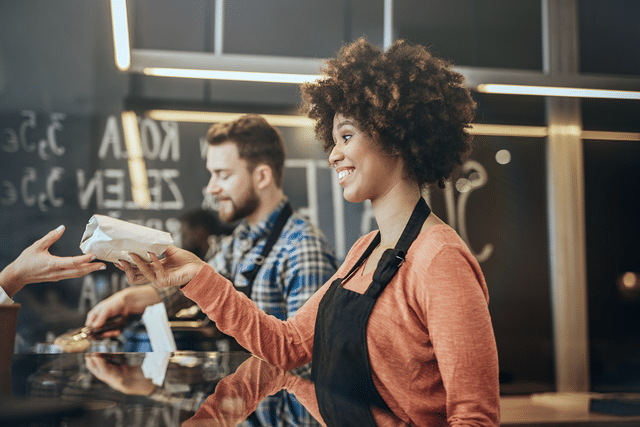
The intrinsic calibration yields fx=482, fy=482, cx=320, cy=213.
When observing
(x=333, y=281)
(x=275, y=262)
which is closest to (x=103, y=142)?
(x=275, y=262)

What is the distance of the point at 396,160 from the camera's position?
3.80ft

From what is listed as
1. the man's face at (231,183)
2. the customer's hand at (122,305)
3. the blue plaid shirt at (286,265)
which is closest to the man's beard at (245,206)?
the man's face at (231,183)

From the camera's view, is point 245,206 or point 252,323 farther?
point 245,206

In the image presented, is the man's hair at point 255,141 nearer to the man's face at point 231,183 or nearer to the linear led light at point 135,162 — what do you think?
the man's face at point 231,183

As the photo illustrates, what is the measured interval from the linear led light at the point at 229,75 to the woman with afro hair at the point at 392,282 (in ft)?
5.27

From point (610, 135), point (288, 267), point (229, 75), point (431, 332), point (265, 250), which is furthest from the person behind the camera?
point (610, 135)

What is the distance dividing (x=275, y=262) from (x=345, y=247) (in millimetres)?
875

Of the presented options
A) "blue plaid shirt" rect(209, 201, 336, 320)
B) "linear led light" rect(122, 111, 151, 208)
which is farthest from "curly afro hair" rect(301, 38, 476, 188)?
"linear led light" rect(122, 111, 151, 208)

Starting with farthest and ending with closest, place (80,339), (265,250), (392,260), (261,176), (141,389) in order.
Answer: (261,176) → (265,250) → (80,339) → (392,260) → (141,389)

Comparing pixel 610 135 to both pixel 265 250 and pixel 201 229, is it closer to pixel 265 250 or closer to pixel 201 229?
pixel 265 250

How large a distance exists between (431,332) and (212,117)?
2281mm

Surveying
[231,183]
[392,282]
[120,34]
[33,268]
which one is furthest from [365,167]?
[120,34]

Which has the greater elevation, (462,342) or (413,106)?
(413,106)

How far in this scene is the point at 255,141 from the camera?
2.48m
